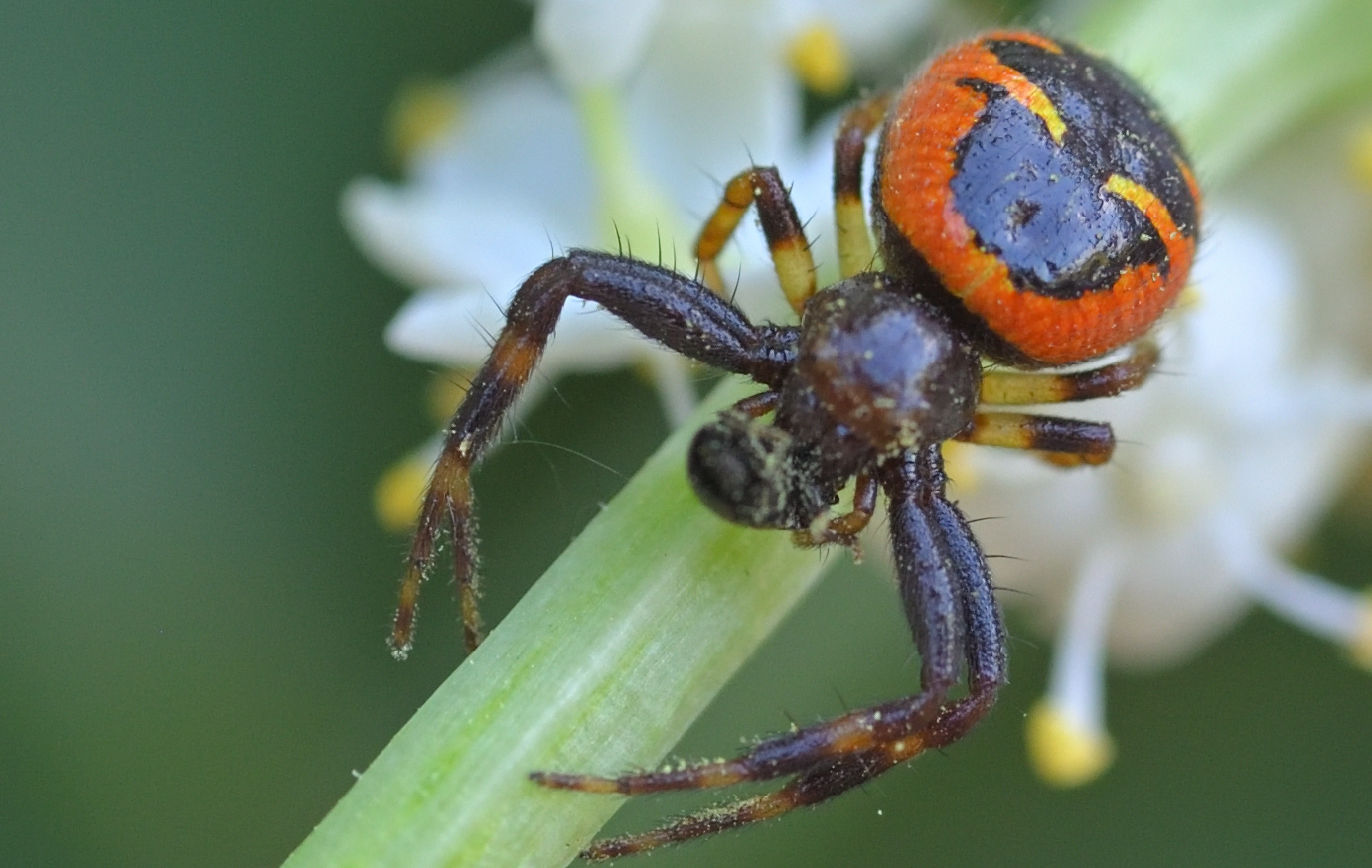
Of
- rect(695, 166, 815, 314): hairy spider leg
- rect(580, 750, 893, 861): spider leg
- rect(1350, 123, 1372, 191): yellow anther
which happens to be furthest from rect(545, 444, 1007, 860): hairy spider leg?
rect(1350, 123, 1372, 191): yellow anther

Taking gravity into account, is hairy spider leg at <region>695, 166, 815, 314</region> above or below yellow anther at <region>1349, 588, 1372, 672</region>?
above

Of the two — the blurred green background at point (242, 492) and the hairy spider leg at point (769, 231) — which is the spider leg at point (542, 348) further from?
the blurred green background at point (242, 492)

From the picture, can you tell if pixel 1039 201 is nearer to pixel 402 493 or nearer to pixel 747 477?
pixel 747 477

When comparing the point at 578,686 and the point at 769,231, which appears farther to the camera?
the point at 769,231

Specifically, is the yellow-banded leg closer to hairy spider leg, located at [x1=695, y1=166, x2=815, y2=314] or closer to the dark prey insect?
the dark prey insect

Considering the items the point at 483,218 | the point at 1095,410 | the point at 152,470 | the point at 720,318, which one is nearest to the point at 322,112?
the point at 483,218

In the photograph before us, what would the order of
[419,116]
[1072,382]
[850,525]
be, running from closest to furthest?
[850,525] → [1072,382] → [419,116]

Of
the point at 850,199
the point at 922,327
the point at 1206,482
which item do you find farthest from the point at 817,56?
the point at 1206,482
